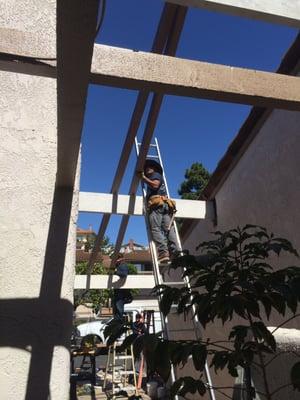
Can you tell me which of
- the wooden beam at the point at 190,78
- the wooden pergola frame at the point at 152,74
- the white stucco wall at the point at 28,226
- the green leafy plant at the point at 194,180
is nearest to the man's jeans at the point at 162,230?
the white stucco wall at the point at 28,226

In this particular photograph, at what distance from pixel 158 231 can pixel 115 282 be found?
2.64 m

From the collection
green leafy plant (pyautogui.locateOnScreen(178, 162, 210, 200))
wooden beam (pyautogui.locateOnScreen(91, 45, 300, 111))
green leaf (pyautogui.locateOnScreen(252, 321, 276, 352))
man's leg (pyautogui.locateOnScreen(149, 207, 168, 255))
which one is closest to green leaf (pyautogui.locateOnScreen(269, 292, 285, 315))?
green leaf (pyautogui.locateOnScreen(252, 321, 276, 352))

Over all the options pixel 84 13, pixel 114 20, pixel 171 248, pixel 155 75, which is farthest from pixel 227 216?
pixel 84 13

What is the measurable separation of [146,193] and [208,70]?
354 centimetres

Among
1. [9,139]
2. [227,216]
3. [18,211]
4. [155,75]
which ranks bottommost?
[18,211]

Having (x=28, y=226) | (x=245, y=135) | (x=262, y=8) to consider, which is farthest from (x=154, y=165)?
(x=262, y=8)

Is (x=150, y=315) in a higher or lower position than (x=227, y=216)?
lower

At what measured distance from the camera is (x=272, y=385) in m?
2.45

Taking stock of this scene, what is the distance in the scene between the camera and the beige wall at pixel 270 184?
3.87m

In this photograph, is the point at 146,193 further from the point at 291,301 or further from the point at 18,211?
the point at 291,301

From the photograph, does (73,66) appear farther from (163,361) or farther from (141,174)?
(141,174)

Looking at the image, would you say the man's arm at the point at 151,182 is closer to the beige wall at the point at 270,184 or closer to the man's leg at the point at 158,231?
the man's leg at the point at 158,231

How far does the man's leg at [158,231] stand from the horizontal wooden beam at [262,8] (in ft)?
10.00

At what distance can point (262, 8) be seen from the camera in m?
2.06
